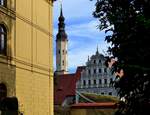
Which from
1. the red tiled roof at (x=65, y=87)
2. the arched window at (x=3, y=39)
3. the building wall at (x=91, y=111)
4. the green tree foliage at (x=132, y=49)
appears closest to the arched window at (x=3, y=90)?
the arched window at (x=3, y=39)

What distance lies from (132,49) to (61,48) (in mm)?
125867

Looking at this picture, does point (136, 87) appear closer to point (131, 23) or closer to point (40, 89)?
point (131, 23)

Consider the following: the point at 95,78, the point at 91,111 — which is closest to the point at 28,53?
the point at 91,111

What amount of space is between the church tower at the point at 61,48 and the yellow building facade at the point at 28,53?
102 metres

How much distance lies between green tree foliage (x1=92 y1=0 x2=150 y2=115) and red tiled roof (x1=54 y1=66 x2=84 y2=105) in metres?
77.0

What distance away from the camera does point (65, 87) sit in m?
102

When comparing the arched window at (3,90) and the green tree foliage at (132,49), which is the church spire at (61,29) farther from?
the green tree foliage at (132,49)

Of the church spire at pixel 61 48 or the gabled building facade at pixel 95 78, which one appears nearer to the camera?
the gabled building facade at pixel 95 78

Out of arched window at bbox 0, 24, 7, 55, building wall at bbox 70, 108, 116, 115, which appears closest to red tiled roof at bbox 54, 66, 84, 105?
building wall at bbox 70, 108, 116, 115

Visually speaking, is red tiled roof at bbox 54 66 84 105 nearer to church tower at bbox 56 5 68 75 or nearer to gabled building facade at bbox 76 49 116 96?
gabled building facade at bbox 76 49 116 96

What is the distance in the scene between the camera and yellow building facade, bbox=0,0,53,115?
98.6 ft

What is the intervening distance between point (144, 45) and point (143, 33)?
44 centimetres

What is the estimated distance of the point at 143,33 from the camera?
717 inches

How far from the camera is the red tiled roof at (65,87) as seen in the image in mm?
99312
